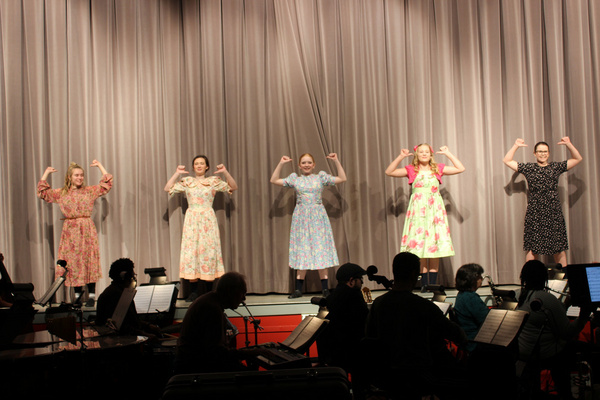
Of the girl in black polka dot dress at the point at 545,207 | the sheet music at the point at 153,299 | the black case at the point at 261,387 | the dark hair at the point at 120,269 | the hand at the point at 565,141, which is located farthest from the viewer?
the hand at the point at 565,141

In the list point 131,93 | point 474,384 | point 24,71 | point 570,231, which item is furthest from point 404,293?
point 24,71

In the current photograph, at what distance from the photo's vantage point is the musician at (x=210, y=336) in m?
2.98

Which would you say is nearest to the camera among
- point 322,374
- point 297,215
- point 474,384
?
point 322,374

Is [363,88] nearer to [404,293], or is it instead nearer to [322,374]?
[404,293]

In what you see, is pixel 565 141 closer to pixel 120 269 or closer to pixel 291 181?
pixel 291 181

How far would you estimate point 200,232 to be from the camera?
6707 millimetres

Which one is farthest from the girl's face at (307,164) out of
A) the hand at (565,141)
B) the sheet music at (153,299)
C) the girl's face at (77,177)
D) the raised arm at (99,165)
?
the hand at (565,141)

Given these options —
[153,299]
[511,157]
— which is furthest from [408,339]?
[511,157]

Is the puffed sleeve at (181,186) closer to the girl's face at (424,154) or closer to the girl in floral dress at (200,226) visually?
the girl in floral dress at (200,226)

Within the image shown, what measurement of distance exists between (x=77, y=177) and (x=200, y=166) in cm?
143

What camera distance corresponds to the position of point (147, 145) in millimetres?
7516

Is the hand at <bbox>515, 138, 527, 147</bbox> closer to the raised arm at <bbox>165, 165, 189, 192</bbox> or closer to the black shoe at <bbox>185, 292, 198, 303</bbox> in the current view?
the raised arm at <bbox>165, 165, 189, 192</bbox>

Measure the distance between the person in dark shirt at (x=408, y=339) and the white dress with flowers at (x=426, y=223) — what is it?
3.61 metres

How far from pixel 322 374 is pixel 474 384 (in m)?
1.31
